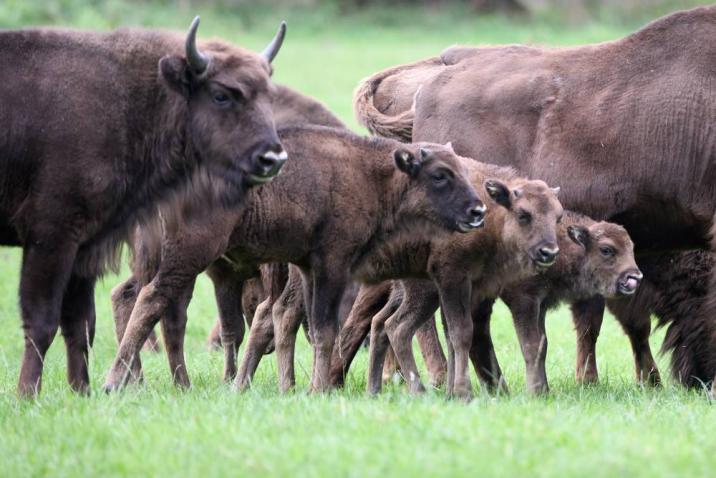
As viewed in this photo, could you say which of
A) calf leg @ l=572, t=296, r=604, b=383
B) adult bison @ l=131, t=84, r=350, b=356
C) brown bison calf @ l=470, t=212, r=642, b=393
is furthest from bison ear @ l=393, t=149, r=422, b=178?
calf leg @ l=572, t=296, r=604, b=383

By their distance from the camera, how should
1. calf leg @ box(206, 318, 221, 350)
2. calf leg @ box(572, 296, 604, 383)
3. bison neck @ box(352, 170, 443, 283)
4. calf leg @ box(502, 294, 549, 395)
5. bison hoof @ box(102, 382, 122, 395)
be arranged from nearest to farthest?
bison hoof @ box(102, 382, 122, 395) < bison neck @ box(352, 170, 443, 283) < calf leg @ box(502, 294, 549, 395) < calf leg @ box(572, 296, 604, 383) < calf leg @ box(206, 318, 221, 350)

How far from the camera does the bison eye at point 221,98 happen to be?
855cm

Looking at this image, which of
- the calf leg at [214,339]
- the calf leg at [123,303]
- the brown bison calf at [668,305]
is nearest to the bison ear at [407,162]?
the brown bison calf at [668,305]

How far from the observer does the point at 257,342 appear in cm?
1006

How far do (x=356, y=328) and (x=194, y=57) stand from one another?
9.93 ft

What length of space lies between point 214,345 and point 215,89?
5.70 metres

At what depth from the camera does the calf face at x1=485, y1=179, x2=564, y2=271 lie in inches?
368

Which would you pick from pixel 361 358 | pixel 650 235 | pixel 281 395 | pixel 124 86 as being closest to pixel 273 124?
pixel 124 86

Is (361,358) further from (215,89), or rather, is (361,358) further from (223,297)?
(215,89)

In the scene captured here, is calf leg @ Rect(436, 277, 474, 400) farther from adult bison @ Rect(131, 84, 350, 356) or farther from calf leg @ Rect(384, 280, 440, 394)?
adult bison @ Rect(131, 84, 350, 356)

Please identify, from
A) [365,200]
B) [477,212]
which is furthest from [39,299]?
[477,212]

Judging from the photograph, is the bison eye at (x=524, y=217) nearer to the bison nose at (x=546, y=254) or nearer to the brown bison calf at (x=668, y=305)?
the bison nose at (x=546, y=254)

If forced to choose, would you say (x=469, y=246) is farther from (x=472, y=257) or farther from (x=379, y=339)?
(x=379, y=339)

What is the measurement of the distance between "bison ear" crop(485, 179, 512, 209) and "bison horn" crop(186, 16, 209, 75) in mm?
2296
